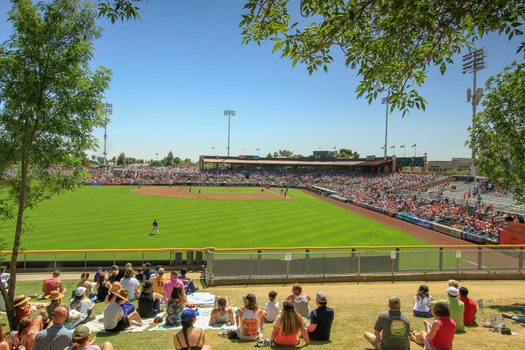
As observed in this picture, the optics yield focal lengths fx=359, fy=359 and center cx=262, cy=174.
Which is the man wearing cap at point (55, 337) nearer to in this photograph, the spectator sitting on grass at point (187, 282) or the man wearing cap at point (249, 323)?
the man wearing cap at point (249, 323)

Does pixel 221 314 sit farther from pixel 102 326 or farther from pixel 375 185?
pixel 375 185

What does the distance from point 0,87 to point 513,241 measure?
28213 millimetres

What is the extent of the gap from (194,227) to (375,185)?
44.8m

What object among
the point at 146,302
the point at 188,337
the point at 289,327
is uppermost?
the point at 188,337

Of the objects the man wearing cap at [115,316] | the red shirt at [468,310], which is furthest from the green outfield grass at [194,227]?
the red shirt at [468,310]

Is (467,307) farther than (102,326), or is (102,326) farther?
(467,307)

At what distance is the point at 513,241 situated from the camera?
78.1ft

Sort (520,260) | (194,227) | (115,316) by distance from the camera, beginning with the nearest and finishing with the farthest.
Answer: (115,316), (520,260), (194,227)

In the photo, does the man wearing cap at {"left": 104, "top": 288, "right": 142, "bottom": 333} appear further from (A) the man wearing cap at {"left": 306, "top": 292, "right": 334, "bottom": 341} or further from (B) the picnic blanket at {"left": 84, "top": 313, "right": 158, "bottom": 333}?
(A) the man wearing cap at {"left": 306, "top": 292, "right": 334, "bottom": 341}

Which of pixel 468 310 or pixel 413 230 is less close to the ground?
pixel 468 310

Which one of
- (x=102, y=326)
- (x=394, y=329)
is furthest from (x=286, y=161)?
(x=394, y=329)

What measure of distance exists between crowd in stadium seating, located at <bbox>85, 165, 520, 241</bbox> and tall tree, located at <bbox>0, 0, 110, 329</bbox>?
151 inches

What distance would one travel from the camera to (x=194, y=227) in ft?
101

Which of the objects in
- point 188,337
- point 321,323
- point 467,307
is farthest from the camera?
point 467,307
